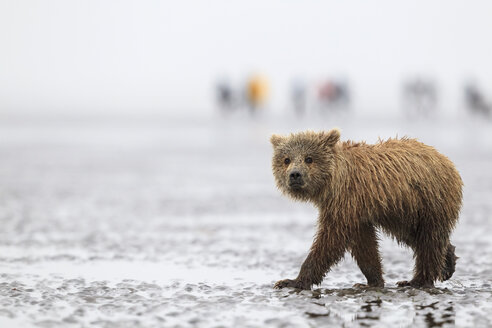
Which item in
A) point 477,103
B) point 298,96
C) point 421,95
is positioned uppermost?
point 298,96

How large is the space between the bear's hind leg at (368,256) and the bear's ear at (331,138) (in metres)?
0.58

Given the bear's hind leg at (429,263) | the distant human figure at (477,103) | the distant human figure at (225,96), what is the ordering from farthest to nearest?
the distant human figure at (225,96)
the distant human figure at (477,103)
the bear's hind leg at (429,263)

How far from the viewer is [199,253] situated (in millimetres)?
8289

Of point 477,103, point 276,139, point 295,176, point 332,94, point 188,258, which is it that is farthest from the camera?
point 332,94

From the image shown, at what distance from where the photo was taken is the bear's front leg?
21.1ft

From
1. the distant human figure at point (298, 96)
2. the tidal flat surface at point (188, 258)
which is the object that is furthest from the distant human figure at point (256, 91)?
the tidal flat surface at point (188, 258)

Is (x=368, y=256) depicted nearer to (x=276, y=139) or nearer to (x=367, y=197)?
(x=367, y=197)

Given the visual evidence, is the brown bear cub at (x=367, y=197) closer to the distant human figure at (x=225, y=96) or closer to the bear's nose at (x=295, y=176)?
the bear's nose at (x=295, y=176)

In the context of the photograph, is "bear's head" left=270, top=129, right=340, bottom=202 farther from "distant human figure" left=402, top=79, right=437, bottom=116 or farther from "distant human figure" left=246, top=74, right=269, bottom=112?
"distant human figure" left=402, top=79, right=437, bottom=116

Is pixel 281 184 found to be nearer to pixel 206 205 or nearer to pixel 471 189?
pixel 206 205

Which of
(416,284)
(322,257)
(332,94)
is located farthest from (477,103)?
(322,257)

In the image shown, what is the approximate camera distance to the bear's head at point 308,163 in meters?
6.39

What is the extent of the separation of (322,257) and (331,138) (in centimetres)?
76

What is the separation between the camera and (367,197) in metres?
6.43
